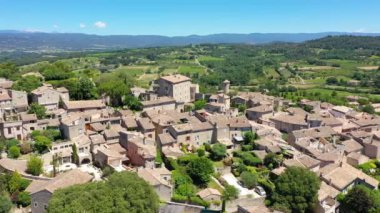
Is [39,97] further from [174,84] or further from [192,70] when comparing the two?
[192,70]

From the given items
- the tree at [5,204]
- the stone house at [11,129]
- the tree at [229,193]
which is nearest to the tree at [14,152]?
the stone house at [11,129]

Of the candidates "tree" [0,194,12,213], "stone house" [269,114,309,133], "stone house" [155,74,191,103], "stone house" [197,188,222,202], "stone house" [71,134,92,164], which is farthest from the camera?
"stone house" [155,74,191,103]

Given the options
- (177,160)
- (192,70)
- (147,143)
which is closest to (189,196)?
(177,160)

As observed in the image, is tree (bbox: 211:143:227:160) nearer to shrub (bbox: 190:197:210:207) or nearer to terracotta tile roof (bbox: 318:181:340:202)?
shrub (bbox: 190:197:210:207)

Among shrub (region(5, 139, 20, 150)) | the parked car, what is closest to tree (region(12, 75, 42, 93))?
shrub (region(5, 139, 20, 150))

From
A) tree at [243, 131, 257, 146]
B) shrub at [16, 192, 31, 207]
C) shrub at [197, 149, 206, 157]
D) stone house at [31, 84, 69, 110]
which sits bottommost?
shrub at [16, 192, 31, 207]

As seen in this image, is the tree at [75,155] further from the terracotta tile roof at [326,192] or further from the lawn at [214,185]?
the terracotta tile roof at [326,192]
